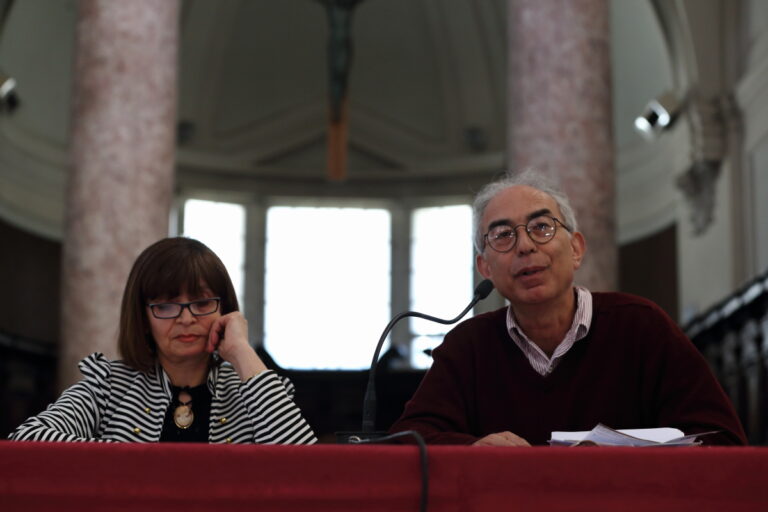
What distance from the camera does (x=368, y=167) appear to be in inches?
485

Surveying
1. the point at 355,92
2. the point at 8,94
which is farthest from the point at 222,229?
the point at 8,94

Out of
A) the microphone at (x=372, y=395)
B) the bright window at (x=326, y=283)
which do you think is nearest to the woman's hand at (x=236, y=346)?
the microphone at (x=372, y=395)

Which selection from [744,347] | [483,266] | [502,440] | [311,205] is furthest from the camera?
[311,205]

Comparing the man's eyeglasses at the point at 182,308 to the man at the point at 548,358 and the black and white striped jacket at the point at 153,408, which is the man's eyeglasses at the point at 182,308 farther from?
the man at the point at 548,358

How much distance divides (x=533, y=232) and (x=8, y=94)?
7.28 meters

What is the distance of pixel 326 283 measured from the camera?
472 inches

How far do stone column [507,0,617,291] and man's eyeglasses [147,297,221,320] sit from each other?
3.13 m

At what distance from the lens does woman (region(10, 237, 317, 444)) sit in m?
2.37

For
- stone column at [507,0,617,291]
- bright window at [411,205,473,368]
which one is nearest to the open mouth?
stone column at [507,0,617,291]

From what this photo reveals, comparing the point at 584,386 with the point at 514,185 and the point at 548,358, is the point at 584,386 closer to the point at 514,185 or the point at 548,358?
the point at 548,358

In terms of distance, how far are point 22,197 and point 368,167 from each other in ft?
12.6

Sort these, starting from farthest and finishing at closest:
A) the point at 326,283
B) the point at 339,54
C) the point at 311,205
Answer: the point at 311,205 < the point at 326,283 < the point at 339,54

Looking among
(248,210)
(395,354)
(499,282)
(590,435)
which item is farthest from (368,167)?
(590,435)

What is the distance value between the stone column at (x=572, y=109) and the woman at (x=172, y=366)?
3.12 meters
